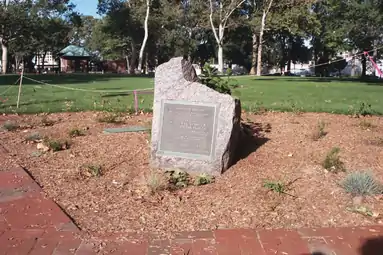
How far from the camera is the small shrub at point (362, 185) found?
4.33 m

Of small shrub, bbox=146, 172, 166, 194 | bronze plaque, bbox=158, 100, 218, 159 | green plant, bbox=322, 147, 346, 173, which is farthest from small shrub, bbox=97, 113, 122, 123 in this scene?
green plant, bbox=322, 147, 346, 173

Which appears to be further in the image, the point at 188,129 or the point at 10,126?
the point at 10,126

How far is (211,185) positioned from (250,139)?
1.85 meters

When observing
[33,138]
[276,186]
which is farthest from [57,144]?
[276,186]

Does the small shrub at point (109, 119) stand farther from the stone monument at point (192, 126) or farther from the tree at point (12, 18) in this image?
the tree at point (12, 18)

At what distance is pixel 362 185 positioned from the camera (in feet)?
14.3

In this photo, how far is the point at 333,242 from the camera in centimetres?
347

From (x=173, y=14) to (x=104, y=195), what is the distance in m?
50.6

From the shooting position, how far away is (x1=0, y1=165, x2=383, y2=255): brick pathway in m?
3.31

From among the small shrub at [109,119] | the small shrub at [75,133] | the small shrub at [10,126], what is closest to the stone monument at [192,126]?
the small shrub at [75,133]

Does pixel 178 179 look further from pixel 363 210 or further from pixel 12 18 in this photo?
pixel 12 18

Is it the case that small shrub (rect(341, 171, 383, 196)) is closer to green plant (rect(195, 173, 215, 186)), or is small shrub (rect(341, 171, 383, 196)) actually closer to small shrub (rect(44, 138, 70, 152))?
green plant (rect(195, 173, 215, 186))

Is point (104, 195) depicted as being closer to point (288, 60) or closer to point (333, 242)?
point (333, 242)

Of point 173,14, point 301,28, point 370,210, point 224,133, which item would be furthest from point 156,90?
point 173,14
